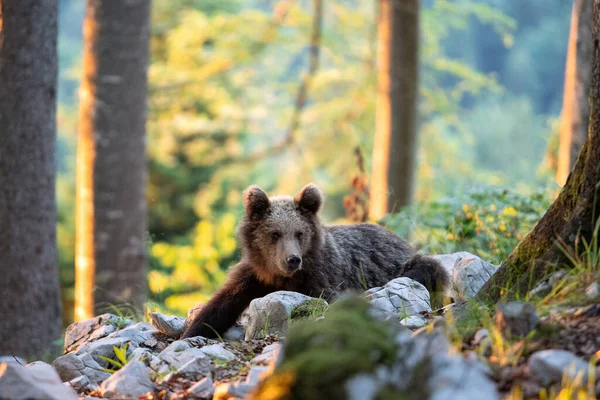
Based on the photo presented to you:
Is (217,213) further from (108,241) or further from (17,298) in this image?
(17,298)

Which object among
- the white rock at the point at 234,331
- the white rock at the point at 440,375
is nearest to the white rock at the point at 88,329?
the white rock at the point at 234,331

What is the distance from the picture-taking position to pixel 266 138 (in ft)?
80.8

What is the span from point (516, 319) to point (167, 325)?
2.95m

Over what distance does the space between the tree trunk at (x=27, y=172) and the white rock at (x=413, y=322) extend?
3.81 m

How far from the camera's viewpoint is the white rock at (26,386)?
3.06m

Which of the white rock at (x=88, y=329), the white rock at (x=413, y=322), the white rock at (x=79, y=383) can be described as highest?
the white rock at (x=413, y=322)

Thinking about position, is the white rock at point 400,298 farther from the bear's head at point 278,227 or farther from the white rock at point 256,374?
the white rock at point 256,374

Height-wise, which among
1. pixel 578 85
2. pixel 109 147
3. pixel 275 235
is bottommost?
pixel 275 235

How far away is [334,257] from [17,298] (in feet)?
9.14

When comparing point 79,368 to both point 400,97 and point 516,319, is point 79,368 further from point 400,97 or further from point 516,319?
point 400,97

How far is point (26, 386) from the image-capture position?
3.10 m

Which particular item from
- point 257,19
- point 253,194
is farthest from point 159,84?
point 253,194

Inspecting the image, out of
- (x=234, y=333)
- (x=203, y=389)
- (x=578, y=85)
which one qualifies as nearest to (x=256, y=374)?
(x=203, y=389)

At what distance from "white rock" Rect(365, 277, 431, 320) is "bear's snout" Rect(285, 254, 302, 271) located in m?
0.89
